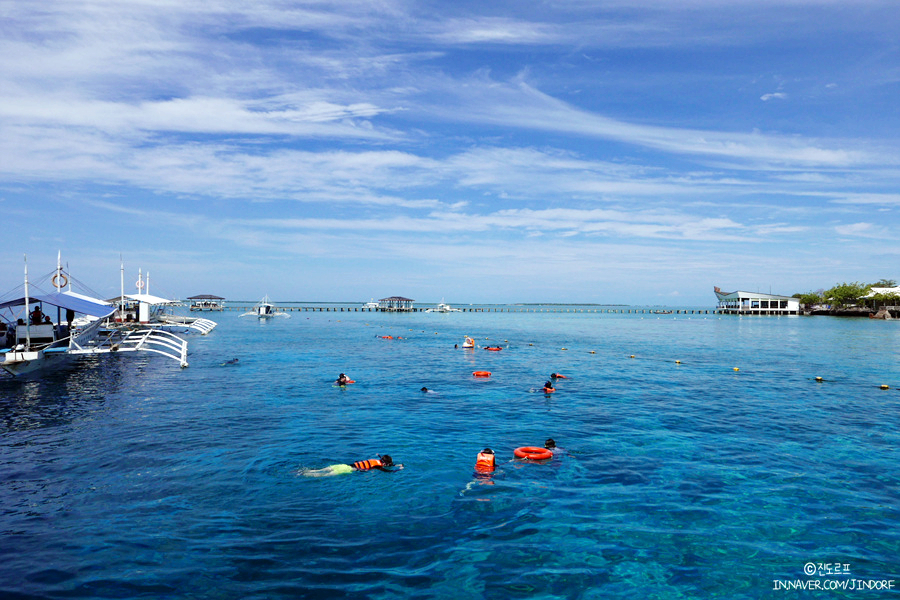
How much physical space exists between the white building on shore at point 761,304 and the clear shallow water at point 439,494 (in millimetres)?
137989

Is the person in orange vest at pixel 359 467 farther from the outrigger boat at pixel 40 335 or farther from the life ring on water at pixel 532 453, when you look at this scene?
the outrigger boat at pixel 40 335

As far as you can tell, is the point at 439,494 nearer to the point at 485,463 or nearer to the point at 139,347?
the point at 485,463

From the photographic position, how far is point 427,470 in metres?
15.5

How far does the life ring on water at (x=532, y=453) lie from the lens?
53.8 feet

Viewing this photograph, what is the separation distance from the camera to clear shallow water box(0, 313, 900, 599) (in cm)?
966

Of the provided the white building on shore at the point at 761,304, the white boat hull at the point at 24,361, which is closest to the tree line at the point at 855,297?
the white building on shore at the point at 761,304

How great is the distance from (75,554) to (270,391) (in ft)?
62.4

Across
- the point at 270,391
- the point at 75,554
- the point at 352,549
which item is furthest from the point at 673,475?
the point at 270,391

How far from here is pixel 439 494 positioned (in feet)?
44.6

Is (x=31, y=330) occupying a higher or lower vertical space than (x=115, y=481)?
higher

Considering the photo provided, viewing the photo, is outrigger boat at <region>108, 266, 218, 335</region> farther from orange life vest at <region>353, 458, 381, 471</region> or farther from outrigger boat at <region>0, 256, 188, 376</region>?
orange life vest at <region>353, 458, 381, 471</region>

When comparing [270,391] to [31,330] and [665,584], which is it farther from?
[665,584]

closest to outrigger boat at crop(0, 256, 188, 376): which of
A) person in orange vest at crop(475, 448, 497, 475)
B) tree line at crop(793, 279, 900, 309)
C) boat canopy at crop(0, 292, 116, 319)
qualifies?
boat canopy at crop(0, 292, 116, 319)

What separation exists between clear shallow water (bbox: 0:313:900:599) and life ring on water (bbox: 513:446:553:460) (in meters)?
0.93
